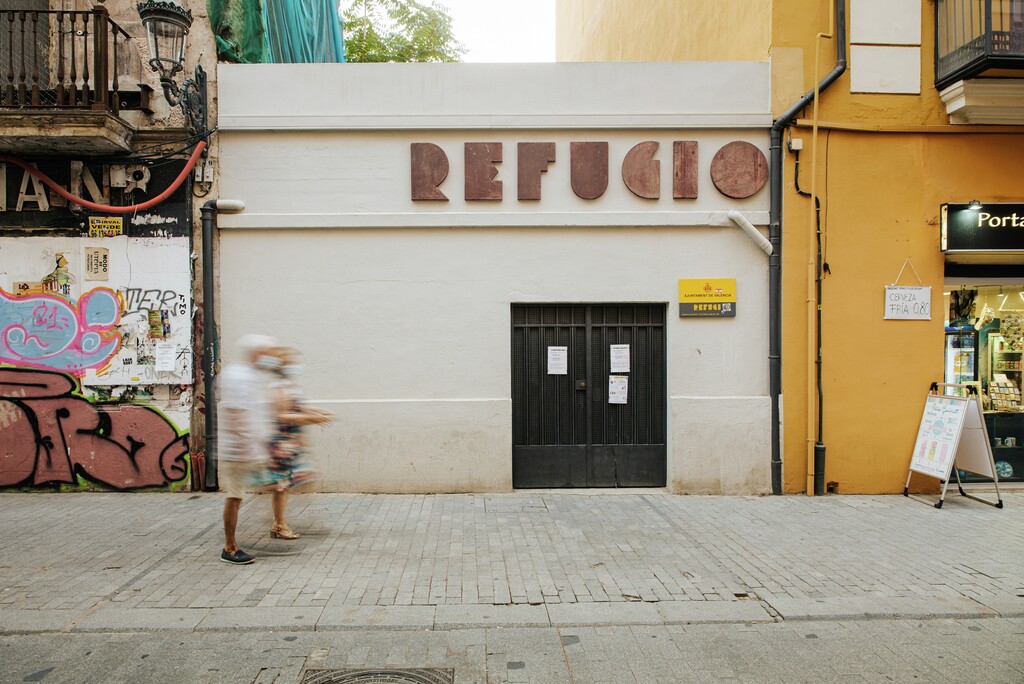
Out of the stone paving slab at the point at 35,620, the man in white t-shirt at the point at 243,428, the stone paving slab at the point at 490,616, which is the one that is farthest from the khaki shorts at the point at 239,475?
the stone paving slab at the point at 490,616

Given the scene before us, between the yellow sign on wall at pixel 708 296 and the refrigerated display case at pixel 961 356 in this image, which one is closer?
the yellow sign on wall at pixel 708 296

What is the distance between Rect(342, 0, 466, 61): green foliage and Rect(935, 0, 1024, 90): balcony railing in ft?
49.3

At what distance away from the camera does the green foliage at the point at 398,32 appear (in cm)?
1881

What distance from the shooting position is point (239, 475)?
535cm

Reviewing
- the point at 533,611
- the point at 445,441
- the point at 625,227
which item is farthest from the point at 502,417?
the point at 533,611

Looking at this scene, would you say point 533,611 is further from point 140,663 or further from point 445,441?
point 445,441

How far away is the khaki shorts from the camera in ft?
17.5

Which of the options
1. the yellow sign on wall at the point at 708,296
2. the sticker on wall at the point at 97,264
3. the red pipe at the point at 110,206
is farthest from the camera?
the yellow sign on wall at the point at 708,296

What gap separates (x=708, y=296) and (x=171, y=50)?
6622 millimetres

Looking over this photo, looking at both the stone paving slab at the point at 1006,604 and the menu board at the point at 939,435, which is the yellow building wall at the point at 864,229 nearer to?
the menu board at the point at 939,435

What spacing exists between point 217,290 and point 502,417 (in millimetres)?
3689

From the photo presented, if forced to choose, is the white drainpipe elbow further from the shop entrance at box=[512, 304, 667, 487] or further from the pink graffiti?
the pink graffiti

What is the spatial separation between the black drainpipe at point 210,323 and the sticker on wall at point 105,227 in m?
0.96

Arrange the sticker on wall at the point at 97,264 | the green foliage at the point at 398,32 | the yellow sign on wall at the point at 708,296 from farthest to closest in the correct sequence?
the green foliage at the point at 398,32, the yellow sign on wall at the point at 708,296, the sticker on wall at the point at 97,264
